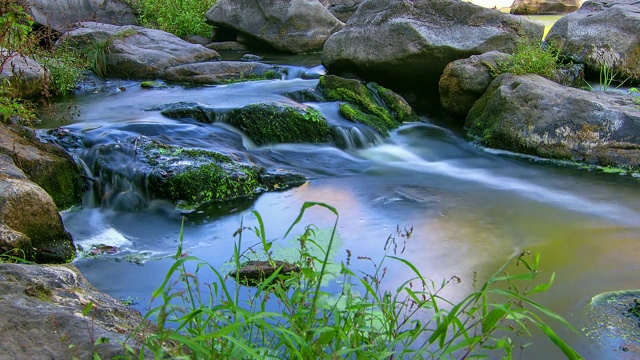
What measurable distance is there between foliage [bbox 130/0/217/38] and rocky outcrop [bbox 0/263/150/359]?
13.6 meters

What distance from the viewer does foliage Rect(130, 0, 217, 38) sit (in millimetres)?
15820

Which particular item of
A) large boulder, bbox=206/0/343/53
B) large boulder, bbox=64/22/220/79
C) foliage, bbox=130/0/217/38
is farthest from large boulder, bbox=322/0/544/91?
foliage, bbox=130/0/217/38

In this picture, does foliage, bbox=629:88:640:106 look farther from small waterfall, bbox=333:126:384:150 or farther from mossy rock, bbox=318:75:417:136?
small waterfall, bbox=333:126:384:150

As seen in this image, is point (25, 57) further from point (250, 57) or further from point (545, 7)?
point (545, 7)

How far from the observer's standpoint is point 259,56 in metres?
14.1

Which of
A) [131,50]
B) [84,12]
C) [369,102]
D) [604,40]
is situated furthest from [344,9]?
[369,102]

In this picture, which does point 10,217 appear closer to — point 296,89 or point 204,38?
point 296,89

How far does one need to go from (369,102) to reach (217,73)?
3467 millimetres

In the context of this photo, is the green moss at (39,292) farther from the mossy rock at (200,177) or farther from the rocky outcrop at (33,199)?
the mossy rock at (200,177)

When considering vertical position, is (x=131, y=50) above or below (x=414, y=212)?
above

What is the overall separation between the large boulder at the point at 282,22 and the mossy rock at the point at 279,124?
6663mm

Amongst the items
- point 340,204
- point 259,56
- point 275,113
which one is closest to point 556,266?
point 340,204

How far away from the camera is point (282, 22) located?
14.5 meters

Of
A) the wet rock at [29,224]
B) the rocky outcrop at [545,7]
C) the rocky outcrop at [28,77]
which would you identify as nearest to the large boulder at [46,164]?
the wet rock at [29,224]
